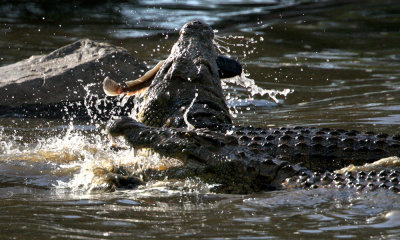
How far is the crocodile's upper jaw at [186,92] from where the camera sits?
5656 mm

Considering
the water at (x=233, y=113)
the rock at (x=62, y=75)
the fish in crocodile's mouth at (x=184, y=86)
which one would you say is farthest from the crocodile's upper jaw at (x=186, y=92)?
the rock at (x=62, y=75)

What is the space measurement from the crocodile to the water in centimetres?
14

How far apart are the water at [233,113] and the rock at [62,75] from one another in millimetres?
424

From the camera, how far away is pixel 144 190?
14.4 ft

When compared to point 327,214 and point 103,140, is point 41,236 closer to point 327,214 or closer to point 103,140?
point 327,214

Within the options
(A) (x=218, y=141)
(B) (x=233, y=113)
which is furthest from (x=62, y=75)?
(A) (x=218, y=141)

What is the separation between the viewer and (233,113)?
801 cm

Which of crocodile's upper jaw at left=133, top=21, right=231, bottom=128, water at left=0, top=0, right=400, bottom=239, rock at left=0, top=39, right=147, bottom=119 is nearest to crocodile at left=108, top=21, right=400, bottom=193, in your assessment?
crocodile's upper jaw at left=133, top=21, right=231, bottom=128

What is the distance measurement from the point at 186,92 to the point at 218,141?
136 centimetres

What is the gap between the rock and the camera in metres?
7.81

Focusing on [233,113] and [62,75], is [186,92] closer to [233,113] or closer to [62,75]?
[233,113]

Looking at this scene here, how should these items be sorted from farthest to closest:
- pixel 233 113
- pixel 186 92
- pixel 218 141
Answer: pixel 233 113
pixel 186 92
pixel 218 141

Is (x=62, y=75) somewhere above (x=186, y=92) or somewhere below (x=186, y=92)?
above

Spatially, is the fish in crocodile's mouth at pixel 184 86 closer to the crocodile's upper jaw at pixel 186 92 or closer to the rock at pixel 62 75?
the crocodile's upper jaw at pixel 186 92
